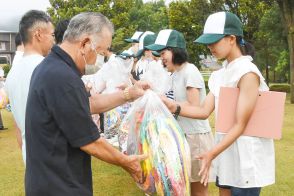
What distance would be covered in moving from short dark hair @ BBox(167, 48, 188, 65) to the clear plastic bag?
697 mm

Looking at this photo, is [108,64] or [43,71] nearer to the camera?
[43,71]

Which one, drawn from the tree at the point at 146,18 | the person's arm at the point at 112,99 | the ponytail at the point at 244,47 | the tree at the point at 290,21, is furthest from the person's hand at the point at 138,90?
the tree at the point at 146,18

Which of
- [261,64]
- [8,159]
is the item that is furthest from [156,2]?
[8,159]

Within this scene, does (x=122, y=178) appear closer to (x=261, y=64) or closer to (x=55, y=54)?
(x=55, y=54)

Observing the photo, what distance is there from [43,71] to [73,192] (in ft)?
1.97

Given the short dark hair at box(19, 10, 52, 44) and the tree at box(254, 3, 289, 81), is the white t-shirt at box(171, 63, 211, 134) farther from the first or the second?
the tree at box(254, 3, 289, 81)

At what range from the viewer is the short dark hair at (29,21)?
9.81ft

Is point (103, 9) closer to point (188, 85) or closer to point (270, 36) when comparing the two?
point (270, 36)

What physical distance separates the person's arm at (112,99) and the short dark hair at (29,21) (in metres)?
0.69

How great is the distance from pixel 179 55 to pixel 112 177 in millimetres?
2720

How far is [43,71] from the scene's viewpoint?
192 cm

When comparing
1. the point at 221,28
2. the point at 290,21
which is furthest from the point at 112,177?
the point at 290,21

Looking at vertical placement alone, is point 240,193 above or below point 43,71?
below

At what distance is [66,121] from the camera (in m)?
1.86
